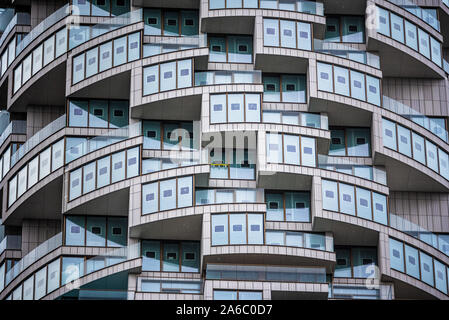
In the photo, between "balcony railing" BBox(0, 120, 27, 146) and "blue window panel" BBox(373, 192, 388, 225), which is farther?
"balcony railing" BBox(0, 120, 27, 146)

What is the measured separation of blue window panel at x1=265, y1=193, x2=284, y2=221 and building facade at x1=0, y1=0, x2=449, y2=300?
0.10 m

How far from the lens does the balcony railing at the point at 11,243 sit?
7456 centimetres

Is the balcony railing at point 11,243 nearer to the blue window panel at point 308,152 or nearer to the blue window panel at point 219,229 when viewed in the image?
the blue window panel at point 219,229

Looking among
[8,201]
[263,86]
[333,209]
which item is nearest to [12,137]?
[8,201]

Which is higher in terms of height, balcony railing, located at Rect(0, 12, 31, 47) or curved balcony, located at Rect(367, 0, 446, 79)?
balcony railing, located at Rect(0, 12, 31, 47)

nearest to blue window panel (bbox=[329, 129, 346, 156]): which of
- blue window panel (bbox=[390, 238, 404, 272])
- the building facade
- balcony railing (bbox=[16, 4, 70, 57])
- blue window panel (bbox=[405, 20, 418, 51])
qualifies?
the building facade

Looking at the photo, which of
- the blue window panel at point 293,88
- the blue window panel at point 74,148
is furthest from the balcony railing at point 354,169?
the blue window panel at point 74,148

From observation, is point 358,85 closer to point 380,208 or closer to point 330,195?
point 330,195

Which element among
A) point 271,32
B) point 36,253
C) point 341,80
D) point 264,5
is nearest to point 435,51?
point 341,80

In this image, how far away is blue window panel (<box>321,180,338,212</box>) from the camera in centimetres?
6769

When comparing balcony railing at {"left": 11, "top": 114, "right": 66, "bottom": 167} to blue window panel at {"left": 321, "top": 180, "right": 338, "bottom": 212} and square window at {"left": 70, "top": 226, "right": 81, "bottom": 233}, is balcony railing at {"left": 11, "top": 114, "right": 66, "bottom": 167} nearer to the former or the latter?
square window at {"left": 70, "top": 226, "right": 81, "bottom": 233}

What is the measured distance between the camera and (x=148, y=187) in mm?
68250

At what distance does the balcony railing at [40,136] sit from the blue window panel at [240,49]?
1103 centimetres
